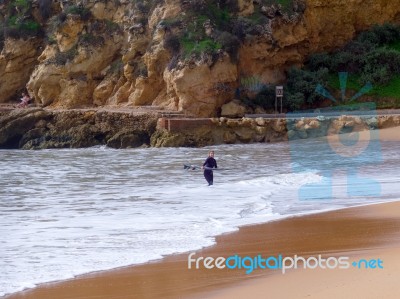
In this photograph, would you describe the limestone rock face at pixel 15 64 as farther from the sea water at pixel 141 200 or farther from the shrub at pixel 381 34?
the shrub at pixel 381 34

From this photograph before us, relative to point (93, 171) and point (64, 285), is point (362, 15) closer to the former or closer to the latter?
point (93, 171)

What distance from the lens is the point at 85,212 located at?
12773 millimetres

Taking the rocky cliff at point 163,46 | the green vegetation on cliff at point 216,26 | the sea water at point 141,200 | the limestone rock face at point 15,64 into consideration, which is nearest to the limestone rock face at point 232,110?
the rocky cliff at point 163,46

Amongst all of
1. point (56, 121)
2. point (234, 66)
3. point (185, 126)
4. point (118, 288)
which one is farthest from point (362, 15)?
point (118, 288)

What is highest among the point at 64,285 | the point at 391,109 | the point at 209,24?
the point at 209,24

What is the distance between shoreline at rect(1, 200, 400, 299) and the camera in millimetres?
7480

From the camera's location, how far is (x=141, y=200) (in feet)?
47.0

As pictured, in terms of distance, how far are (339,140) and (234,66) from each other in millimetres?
5560

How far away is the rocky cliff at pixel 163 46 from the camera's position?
2916 centimetres

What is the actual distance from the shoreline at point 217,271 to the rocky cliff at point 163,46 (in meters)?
18.2
